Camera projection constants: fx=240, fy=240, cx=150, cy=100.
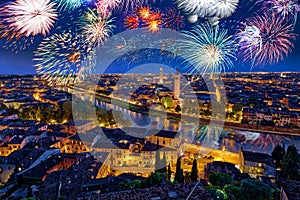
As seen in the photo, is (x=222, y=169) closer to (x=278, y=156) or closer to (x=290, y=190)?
(x=278, y=156)

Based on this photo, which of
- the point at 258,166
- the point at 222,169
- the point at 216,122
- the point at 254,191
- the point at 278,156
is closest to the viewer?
the point at 254,191

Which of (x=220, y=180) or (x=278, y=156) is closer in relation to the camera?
(x=220, y=180)

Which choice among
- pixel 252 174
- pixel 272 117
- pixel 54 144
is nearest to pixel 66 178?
pixel 54 144

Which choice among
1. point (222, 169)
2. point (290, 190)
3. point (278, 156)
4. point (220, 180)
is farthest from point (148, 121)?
point (290, 190)

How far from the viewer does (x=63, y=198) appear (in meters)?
3.62

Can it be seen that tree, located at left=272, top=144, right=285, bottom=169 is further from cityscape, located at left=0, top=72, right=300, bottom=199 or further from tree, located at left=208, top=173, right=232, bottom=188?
tree, located at left=208, top=173, right=232, bottom=188

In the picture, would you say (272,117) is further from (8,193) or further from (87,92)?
(87,92)

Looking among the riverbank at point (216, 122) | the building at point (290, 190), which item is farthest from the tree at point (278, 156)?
the riverbank at point (216, 122)

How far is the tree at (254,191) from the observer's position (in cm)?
330

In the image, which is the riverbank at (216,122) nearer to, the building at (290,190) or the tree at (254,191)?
the tree at (254,191)

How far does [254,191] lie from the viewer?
330 centimetres

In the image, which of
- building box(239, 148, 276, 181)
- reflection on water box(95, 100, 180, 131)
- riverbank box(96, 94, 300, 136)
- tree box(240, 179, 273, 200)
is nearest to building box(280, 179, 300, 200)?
tree box(240, 179, 273, 200)

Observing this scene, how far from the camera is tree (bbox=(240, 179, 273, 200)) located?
10.8 ft

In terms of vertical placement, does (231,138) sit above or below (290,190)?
below
